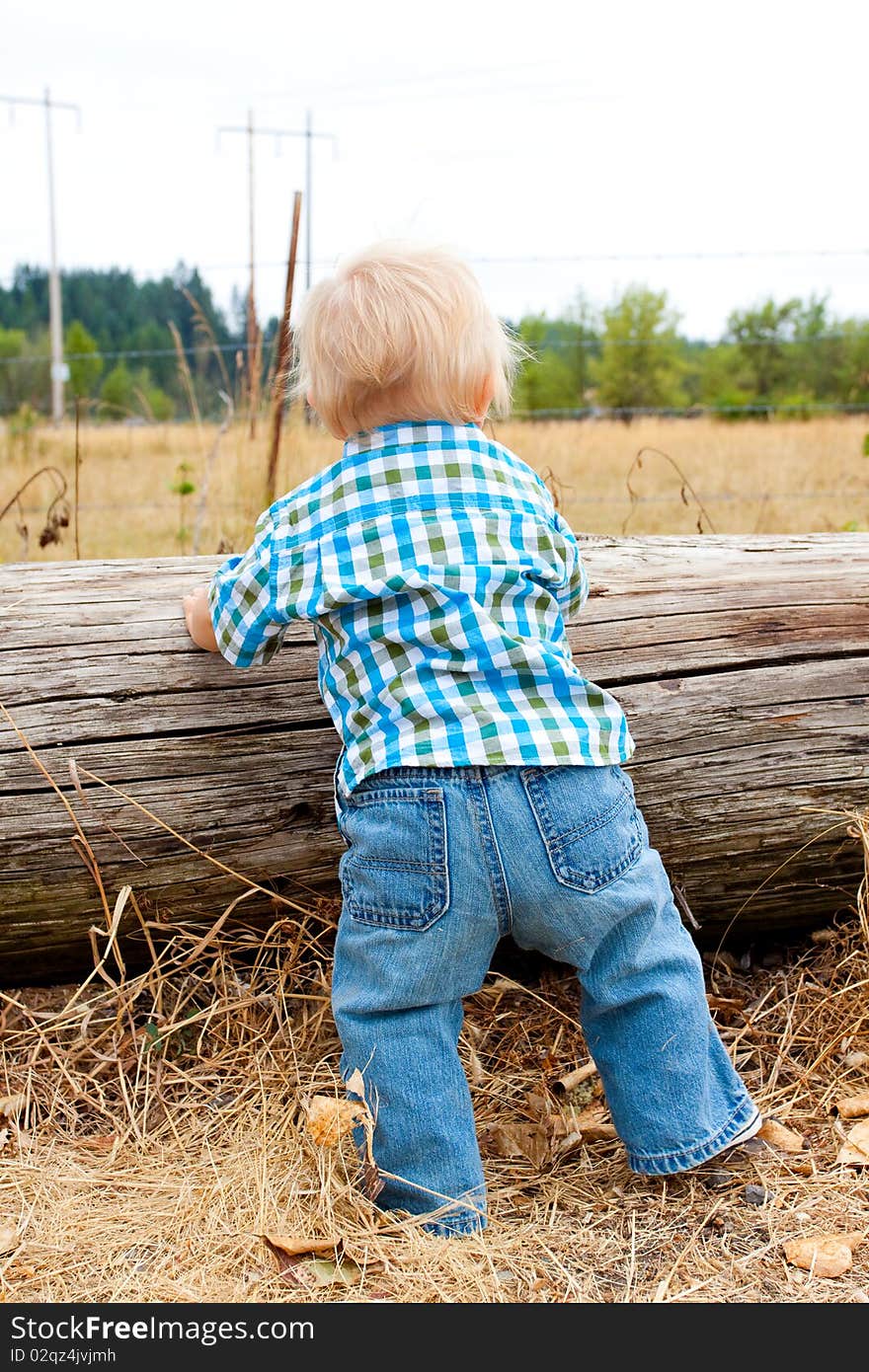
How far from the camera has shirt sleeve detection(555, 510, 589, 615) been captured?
181 cm

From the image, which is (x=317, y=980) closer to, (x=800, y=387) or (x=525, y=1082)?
(x=525, y=1082)

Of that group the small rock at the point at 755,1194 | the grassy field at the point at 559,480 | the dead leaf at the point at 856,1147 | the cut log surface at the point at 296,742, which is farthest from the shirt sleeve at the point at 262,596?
the grassy field at the point at 559,480

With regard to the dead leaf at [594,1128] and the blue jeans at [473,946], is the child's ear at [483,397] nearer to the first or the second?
the blue jeans at [473,946]

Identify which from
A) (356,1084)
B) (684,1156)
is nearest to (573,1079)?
(684,1156)

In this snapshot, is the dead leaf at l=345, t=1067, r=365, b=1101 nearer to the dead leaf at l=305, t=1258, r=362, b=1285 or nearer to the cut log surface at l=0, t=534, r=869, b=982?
the dead leaf at l=305, t=1258, r=362, b=1285

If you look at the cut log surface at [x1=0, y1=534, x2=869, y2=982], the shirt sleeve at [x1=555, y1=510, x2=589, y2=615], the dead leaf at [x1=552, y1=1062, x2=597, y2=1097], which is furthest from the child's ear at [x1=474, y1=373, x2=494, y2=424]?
the dead leaf at [x1=552, y1=1062, x2=597, y2=1097]

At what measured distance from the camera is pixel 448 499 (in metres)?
1.72

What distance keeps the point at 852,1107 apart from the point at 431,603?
3.81 feet

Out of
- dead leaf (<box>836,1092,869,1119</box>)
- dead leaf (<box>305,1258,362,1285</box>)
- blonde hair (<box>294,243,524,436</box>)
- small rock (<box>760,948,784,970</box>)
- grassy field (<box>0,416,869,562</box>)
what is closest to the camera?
dead leaf (<box>305,1258,362,1285</box>)

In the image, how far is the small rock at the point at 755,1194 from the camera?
173 cm

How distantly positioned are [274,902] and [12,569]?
89 cm

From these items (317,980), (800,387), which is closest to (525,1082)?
(317,980)

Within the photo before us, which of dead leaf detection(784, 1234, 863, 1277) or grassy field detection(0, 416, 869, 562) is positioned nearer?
dead leaf detection(784, 1234, 863, 1277)

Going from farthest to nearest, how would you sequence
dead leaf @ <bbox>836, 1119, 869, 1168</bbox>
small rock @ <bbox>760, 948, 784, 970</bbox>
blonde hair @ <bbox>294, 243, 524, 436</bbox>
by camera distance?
small rock @ <bbox>760, 948, 784, 970</bbox> < dead leaf @ <bbox>836, 1119, 869, 1168</bbox> < blonde hair @ <bbox>294, 243, 524, 436</bbox>
